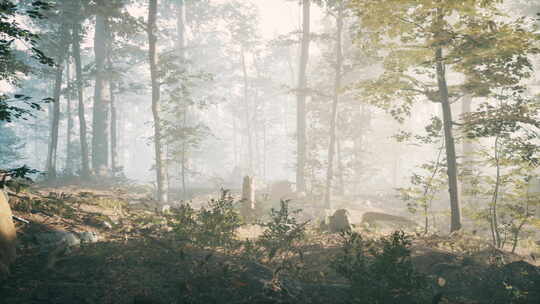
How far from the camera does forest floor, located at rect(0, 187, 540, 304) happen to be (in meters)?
4.46

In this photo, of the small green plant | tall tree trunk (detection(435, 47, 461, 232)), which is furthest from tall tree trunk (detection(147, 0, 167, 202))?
tall tree trunk (detection(435, 47, 461, 232))

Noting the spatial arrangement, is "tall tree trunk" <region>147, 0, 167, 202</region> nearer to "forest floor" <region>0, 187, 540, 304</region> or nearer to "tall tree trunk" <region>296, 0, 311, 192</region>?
"forest floor" <region>0, 187, 540, 304</region>

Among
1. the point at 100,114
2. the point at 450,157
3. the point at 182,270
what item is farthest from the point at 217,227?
the point at 100,114

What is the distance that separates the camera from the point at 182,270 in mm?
5266

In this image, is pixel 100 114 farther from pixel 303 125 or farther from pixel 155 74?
pixel 303 125

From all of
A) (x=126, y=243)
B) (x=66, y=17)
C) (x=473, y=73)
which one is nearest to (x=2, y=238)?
(x=126, y=243)

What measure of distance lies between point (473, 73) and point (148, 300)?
329 inches

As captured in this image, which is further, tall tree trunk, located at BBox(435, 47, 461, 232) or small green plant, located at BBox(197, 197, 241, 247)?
tall tree trunk, located at BBox(435, 47, 461, 232)

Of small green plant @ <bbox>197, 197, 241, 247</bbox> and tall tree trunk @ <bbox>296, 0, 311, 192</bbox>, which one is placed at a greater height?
tall tree trunk @ <bbox>296, 0, 311, 192</bbox>

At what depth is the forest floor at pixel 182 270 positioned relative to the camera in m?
4.46

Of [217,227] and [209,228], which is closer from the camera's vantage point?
[209,228]

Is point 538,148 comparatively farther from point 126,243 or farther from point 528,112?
point 126,243

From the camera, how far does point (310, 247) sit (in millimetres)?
7340

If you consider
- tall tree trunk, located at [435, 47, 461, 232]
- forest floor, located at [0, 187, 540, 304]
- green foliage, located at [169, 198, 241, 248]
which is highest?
tall tree trunk, located at [435, 47, 461, 232]
